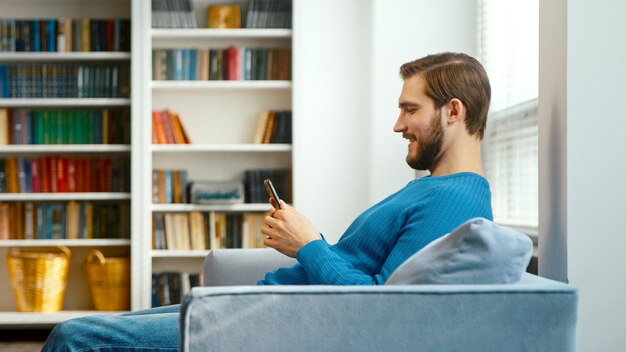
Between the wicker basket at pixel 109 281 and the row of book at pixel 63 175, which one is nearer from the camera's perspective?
the wicker basket at pixel 109 281

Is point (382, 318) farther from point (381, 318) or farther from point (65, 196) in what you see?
point (65, 196)

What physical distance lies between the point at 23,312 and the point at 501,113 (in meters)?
2.83

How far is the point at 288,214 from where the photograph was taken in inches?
74.7

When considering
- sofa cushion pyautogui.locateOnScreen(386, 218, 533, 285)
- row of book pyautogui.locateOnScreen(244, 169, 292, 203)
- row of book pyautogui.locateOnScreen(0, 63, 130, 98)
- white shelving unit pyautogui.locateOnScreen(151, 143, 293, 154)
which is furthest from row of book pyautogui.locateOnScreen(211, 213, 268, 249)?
sofa cushion pyautogui.locateOnScreen(386, 218, 533, 285)

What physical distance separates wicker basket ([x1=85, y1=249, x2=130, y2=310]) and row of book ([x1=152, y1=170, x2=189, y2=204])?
40 centimetres

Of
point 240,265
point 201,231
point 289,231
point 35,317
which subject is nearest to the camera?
point 289,231

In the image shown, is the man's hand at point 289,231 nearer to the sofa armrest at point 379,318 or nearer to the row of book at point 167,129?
the sofa armrest at point 379,318

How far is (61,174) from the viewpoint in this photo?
16.1 feet

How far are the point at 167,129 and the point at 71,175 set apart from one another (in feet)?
2.01

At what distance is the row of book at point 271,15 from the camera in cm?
489

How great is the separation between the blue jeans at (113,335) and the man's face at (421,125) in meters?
0.69

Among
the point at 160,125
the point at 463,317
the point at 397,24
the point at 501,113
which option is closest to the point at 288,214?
the point at 463,317

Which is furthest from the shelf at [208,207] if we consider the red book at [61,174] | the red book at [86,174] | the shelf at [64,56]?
the shelf at [64,56]

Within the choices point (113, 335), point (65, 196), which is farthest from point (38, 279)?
point (113, 335)
